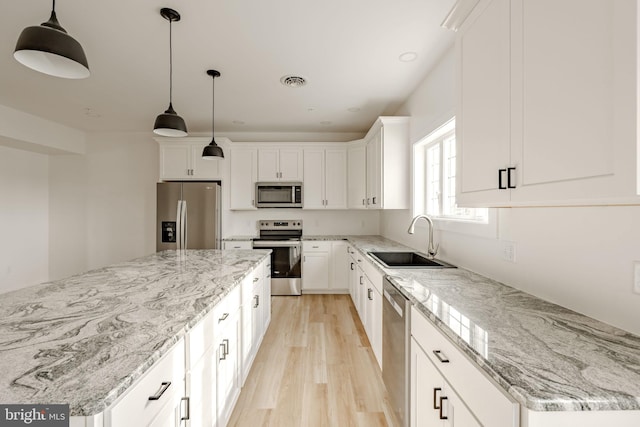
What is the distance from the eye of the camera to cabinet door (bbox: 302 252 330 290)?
14.3 feet

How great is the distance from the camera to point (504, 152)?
43.6 inches

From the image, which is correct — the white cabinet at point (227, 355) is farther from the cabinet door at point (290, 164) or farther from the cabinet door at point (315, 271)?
the cabinet door at point (290, 164)

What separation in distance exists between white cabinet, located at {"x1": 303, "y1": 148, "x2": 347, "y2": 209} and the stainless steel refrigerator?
1518mm

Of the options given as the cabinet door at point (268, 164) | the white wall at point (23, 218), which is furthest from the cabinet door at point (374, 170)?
the white wall at point (23, 218)

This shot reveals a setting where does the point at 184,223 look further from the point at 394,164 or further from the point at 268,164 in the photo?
the point at 394,164

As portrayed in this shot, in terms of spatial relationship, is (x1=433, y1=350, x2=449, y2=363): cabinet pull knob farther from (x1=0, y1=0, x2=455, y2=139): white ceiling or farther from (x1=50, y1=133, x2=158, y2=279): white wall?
(x1=50, y1=133, x2=158, y2=279): white wall

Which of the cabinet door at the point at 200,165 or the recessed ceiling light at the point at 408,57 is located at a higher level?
the recessed ceiling light at the point at 408,57

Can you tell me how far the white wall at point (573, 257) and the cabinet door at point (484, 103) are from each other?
1.07ft

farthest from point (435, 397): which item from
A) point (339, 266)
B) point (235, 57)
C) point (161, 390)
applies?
point (339, 266)

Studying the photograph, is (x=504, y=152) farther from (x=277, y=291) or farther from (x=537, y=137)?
(x=277, y=291)

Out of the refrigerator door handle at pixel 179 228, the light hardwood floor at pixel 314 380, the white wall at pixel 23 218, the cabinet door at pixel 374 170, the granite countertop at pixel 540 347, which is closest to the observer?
the granite countertop at pixel 540 347

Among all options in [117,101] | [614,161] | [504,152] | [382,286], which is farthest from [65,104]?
[614,161]

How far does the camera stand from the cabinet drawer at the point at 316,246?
4.38 metres

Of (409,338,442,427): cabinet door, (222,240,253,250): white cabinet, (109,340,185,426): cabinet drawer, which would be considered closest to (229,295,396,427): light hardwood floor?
(409,338,442,427): cabinet door
